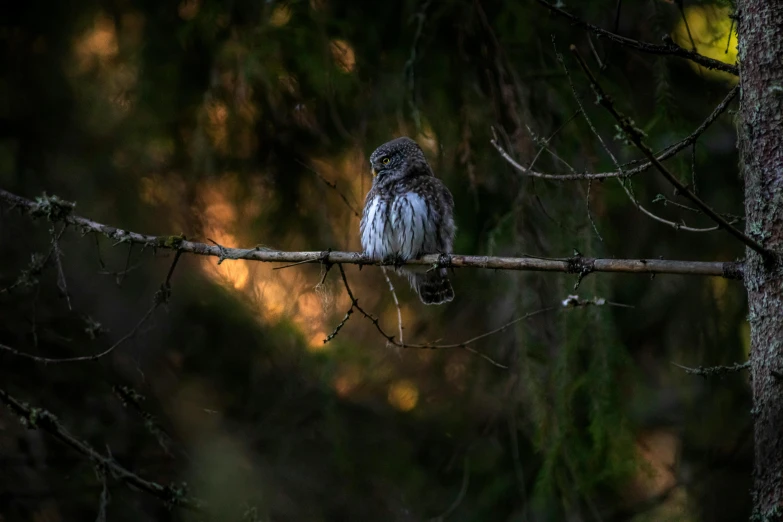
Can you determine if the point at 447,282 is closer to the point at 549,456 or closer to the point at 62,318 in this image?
the point at 549,456

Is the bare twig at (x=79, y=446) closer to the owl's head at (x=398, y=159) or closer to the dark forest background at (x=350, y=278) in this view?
the dark forest background at (x=350, y=278)

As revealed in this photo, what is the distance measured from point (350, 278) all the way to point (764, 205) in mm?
2589

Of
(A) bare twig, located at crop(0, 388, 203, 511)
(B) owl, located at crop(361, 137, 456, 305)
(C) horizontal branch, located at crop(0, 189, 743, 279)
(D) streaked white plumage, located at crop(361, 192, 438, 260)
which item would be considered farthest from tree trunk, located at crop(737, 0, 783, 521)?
(A) bare twig, located at crop(0, 388, 203, 511)

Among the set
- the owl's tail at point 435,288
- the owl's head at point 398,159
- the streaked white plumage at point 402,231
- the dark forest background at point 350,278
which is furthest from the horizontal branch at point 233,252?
the owl's head at point 398,159

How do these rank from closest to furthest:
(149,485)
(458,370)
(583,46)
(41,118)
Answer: (149,485) → (583,46) → (41,118) → (458,370)

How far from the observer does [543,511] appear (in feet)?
10.7

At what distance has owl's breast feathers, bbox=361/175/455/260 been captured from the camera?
395cm

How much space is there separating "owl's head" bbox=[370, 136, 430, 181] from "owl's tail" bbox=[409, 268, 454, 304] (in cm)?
59

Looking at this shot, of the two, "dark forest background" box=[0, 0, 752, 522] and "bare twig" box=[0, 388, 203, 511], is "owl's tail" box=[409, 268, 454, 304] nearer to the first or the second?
"dark forest background" box=[0, 0, 752, 522]

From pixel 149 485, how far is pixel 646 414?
8.81 feet

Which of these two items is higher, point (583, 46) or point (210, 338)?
point (583, 46)

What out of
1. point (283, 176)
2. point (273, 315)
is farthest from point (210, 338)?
point (283, 176)

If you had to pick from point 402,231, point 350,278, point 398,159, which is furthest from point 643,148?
point 350,278

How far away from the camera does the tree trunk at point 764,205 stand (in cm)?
194
